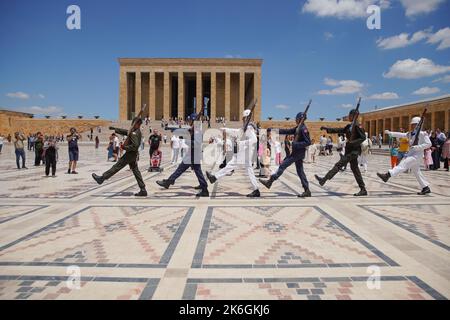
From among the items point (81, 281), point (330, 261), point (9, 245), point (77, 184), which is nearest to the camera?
point (81, 281)

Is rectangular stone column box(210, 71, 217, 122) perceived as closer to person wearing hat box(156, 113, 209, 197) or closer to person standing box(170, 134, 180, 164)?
person standing box(170, 134, 180, 164)

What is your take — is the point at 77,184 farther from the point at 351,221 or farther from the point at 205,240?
the point at 351,221

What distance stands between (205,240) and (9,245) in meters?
2.35

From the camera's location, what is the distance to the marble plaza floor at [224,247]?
8.89 feet

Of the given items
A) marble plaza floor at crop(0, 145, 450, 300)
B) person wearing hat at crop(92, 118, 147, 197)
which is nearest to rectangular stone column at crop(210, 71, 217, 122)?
person wearing hat at crop(92, 118, 147, 197)

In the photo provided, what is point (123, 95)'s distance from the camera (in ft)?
156

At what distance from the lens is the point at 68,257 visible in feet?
11.2

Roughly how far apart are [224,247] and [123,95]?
47743mm

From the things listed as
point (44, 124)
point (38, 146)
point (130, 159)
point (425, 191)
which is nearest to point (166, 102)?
point (44, 124)

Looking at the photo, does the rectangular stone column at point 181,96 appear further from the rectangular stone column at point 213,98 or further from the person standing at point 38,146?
the person standing at point 38,146

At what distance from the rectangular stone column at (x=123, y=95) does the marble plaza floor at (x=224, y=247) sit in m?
43.0

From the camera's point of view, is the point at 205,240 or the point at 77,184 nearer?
the point at 205,240

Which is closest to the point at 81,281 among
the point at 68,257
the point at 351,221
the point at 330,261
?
the point at 68,257

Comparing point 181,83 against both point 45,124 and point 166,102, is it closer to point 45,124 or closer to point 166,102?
point 166,102
